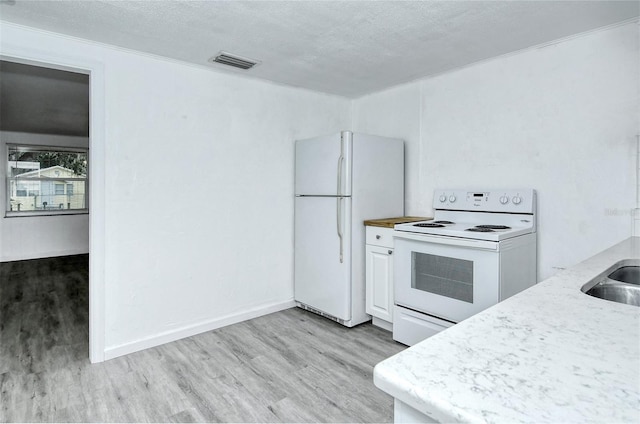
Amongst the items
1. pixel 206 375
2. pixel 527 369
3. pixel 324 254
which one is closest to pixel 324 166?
pixel 324 254

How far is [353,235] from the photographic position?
306 cm

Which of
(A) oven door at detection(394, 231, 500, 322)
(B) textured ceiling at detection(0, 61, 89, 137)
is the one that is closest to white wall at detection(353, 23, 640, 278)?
(A) oven door at detection(394, 231, 500, 322)

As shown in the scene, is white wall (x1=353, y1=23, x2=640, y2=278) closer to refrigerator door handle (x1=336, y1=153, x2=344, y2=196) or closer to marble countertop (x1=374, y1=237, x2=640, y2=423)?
refrigerator door handle (x1=336, y1=153, x2=344, y2=196)

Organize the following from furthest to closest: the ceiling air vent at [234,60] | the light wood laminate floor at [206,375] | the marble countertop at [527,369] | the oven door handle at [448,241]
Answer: the ceiling air vent at [234,60]
the oven door handle at [448,241]
the light wood laminate floor at [206,375]
the marble countertop at [527,369]

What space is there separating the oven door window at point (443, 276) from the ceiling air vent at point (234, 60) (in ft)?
6.32

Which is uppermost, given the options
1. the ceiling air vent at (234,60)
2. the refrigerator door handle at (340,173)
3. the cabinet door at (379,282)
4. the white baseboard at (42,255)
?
the ceiling air vent at (234,60)

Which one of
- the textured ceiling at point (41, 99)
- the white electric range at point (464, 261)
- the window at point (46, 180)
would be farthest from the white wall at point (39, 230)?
the white electric range at point (464, 261)

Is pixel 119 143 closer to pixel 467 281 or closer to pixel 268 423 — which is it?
pixel 268 423

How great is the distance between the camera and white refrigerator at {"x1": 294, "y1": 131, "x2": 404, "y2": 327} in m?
3.05

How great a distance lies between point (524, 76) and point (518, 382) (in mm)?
2665

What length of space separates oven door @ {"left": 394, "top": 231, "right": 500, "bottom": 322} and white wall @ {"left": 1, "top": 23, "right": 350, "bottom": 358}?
4.22 feet

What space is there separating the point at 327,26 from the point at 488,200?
67.2 inches

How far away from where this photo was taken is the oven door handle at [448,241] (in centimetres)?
220

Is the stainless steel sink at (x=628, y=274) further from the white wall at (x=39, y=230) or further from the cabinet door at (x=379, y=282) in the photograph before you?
the white wall at (x=39, y=230)
